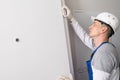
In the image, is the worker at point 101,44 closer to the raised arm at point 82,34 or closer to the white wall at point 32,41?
the raised arm at point 82,34

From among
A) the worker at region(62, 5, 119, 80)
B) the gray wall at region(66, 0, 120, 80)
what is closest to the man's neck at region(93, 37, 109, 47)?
the worker at region(62, 5, 119, 80)

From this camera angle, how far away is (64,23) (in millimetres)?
1722

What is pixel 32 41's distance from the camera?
152cm

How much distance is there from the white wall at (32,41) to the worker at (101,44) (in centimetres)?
19

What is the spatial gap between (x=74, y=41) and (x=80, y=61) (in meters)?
0.20

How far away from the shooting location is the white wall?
55.7 inches

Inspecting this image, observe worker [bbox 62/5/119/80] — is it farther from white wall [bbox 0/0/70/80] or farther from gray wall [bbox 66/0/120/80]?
white wall [bbox 0/0/70/80]


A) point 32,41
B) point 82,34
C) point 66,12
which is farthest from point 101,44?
point 32,41

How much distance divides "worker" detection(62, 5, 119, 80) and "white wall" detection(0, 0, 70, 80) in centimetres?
19

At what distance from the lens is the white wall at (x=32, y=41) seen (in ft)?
4.65

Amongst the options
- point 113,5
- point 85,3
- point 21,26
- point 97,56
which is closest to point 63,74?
point 97,56

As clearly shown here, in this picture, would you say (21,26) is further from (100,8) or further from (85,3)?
(100,8)

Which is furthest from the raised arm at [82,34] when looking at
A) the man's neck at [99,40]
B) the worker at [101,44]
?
the man's neck at [99,40]

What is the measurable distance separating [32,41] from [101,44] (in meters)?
0.53
